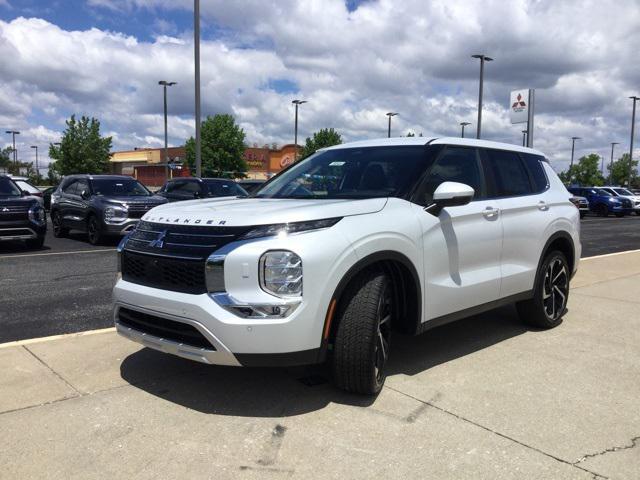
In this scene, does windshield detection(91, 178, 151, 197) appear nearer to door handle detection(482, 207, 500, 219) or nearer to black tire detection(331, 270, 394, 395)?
door handle detection(482, 207, 500, 219)

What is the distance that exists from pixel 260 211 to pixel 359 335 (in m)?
0.98

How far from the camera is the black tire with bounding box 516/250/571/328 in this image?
5.48 m

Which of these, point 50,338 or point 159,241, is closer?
point 159,241

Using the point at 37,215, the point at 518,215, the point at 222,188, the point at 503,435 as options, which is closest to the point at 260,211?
the point at 503,435

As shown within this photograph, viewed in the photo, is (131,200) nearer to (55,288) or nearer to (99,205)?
(99,205)

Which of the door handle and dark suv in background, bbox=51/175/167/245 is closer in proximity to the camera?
the door handle

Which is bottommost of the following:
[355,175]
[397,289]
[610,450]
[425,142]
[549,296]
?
[610,450]

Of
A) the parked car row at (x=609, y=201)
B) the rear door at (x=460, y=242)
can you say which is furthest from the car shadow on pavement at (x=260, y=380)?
the parked car row at (x=609, y=201)

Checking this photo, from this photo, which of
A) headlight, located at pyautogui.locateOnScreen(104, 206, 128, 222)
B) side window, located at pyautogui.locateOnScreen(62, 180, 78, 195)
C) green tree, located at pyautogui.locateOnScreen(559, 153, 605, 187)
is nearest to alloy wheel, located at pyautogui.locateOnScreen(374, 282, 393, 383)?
headlight, located at pyautogui.locateOnScreen(104, 206, 128, 222)

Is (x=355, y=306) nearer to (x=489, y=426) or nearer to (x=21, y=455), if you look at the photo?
(x=489, y=426)

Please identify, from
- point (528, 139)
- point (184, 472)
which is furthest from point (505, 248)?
point (528, 139)

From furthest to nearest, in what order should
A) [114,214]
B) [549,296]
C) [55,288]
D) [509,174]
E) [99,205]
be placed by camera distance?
[99,205]
[114,214]
[55,288]
[549,296]
[509,174]

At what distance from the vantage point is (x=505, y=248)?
4930 mm

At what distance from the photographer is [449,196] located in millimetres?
4012
